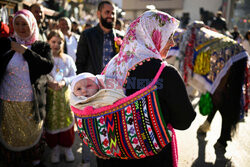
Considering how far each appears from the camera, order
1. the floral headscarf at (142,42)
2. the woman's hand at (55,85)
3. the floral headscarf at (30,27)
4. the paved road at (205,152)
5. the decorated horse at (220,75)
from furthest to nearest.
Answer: the decorated horse at (220,75) < the paved road at (205,152) < the woman's hand at (55,85) < the floral headscarf at (30,27) < the floral headscarf at (142,42)

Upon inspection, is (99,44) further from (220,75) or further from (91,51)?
(220,75)

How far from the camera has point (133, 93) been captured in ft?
4.87

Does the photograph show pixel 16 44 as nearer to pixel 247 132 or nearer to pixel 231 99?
pixel 231 99

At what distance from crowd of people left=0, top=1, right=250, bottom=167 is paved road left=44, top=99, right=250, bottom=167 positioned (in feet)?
0.97

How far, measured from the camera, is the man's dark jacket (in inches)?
125

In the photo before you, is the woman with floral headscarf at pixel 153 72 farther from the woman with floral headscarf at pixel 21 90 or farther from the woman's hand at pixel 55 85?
the woman's hand at pixel 55 85

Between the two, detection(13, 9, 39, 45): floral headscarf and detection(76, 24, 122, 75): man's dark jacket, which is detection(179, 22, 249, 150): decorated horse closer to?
detection(76, 24, 122, 75): man's dark jacket

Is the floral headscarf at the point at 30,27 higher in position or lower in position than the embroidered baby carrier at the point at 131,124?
higher

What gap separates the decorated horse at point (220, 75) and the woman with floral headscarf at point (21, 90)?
2384mm

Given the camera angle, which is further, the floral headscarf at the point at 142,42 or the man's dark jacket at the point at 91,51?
the man's dark jacket at the point at 91,51

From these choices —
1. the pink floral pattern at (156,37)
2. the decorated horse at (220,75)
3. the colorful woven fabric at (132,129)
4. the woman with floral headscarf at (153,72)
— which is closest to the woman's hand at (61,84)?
the woman with floral headscarf at (153,72)

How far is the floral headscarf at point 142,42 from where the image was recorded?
4.98ft

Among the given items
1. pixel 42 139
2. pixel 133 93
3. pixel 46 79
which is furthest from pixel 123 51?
pixel 42 139

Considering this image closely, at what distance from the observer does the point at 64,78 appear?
311cm
